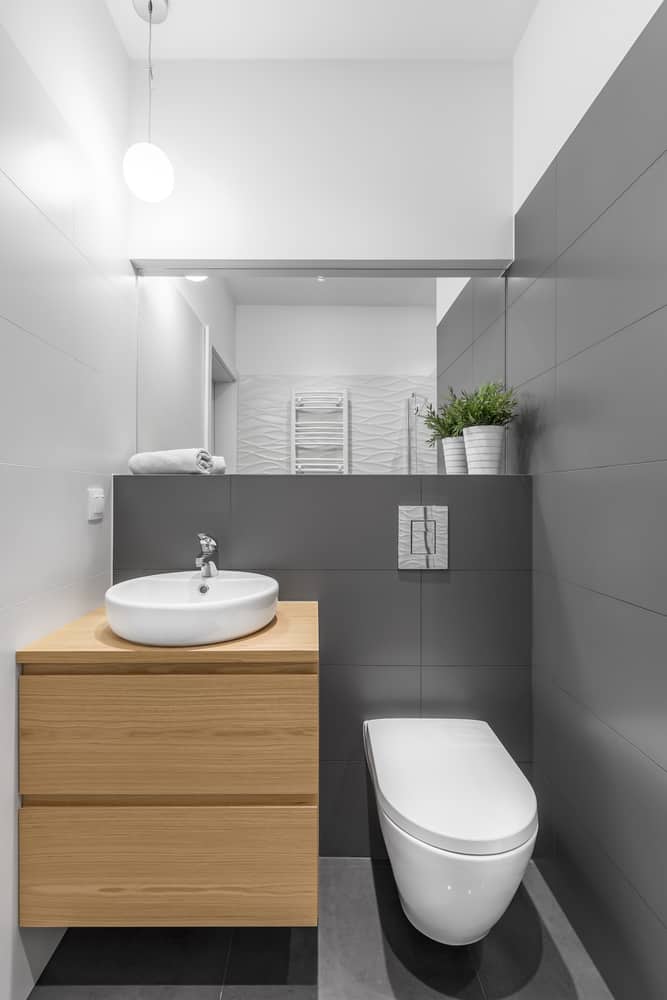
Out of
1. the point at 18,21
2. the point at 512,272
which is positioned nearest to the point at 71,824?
the point at 18,21

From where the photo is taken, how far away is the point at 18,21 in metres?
1.23

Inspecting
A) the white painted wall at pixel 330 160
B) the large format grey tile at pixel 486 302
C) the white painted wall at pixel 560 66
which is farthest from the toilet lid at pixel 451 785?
the white painted wall at pixel 560 66

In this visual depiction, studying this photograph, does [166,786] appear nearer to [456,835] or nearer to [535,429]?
[456,835]

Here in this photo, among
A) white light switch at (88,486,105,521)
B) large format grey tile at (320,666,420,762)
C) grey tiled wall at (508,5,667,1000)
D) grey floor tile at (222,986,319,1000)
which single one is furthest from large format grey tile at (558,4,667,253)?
grey floor tile at (222,986,319,1000)

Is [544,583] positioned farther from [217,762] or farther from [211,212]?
[211,212]

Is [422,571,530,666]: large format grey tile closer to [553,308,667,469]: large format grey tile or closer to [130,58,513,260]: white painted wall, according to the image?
[553,308,667,469]: large format grey tile

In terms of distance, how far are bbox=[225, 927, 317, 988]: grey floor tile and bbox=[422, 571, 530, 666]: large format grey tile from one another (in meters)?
0.79

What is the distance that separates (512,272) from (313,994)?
2.08 m

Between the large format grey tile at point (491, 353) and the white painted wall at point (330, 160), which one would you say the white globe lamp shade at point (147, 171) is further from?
the large format grey tile at point (491, 353)

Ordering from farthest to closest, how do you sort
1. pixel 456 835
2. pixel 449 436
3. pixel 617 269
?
1. pixel 449 436
2. pixel 617 269
3. pixel 456 835

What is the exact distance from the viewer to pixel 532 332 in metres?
1.78

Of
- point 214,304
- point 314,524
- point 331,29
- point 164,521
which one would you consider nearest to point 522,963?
point 314,524

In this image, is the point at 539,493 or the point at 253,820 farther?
the point at 539,493

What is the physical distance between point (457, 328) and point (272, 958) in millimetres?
1884
